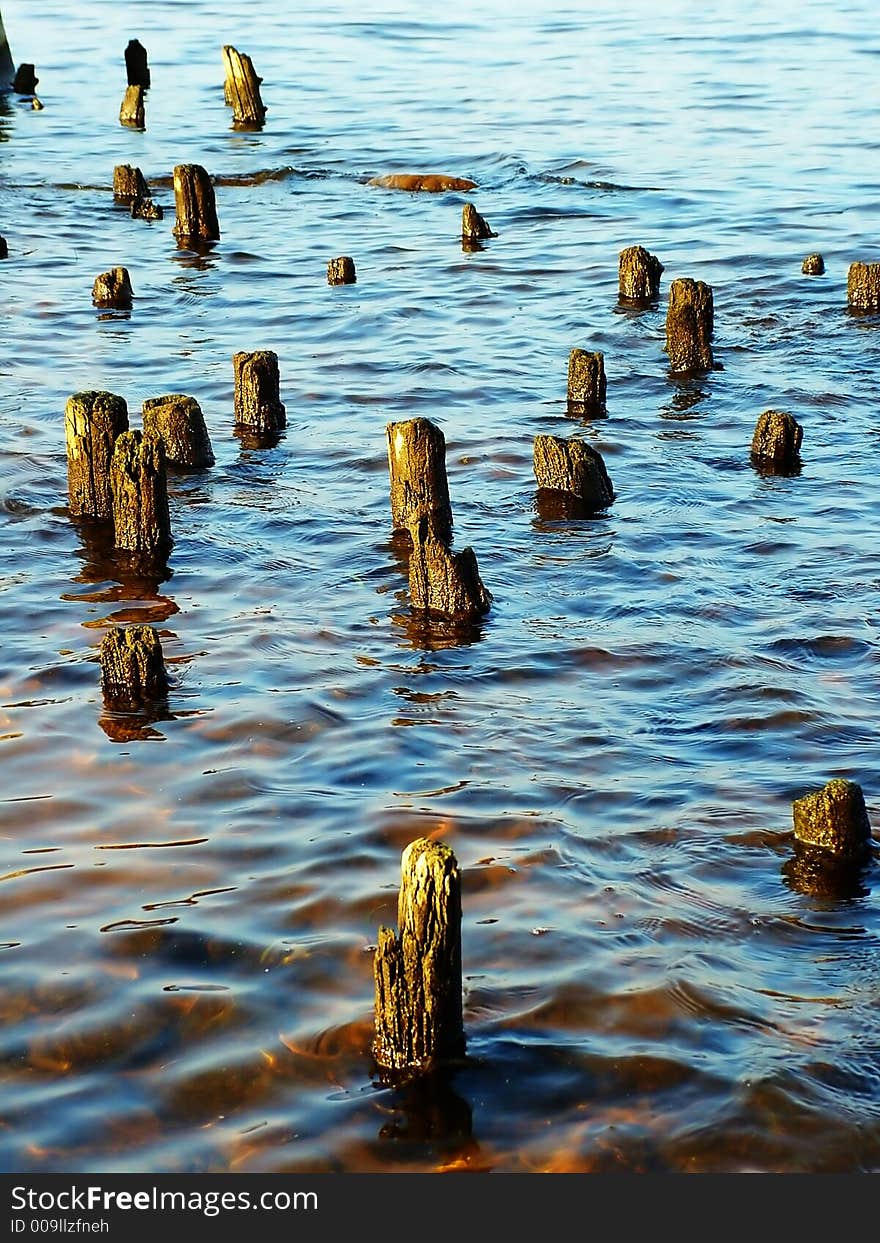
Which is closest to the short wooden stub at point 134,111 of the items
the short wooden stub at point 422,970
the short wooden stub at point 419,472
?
the short wooden stub at point 419,472

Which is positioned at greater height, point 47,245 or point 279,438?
point 47,245

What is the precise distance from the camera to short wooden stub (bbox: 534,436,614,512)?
11.6m

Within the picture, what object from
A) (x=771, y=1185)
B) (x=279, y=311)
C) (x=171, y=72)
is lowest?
(x=771, y=1185)

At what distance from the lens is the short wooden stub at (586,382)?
13.7 meters

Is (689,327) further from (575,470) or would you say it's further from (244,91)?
(244,91)

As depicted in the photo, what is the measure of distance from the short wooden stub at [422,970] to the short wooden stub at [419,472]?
5.00m

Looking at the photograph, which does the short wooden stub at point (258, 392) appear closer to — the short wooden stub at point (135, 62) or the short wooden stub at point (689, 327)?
the short wooden stub at point (689, 327)

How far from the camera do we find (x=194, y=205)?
791 inches

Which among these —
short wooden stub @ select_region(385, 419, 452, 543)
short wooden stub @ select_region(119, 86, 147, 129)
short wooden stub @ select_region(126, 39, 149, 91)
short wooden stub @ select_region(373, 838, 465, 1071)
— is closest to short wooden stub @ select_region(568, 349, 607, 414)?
short wooden stub @ select_region(385, 419, 452, 543)

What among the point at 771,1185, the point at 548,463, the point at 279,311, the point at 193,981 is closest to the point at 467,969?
the point at 193,981

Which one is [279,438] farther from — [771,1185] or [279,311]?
[771,1185]

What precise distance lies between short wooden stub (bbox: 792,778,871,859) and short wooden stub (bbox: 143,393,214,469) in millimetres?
6568

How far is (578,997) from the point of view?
248 inches

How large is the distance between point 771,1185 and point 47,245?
17322 mm
